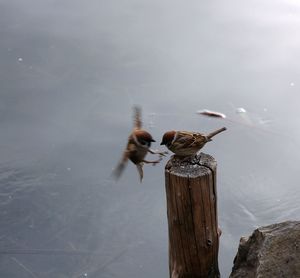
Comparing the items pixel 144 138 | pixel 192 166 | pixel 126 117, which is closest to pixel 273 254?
pixel 192 166

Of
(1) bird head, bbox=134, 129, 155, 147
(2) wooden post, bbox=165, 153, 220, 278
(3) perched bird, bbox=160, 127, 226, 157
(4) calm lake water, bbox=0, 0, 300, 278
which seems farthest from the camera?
(4) calm lake water, bbox=0, 0, 300, 278

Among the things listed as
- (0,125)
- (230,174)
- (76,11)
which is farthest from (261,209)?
(76,11)

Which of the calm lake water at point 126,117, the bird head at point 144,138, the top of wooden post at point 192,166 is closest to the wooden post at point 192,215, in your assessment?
the top of wooden post at point 192,166

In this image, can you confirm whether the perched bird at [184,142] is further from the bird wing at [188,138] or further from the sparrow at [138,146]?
the sparrow at [138,146]

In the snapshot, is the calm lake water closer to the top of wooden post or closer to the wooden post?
the wooden post

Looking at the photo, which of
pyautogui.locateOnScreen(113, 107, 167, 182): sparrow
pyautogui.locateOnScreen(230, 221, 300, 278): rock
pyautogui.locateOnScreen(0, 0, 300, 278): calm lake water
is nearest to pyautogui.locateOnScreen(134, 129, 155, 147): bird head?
pyautogui.locateOnScreen(113, 107, 167, 182): sparrow

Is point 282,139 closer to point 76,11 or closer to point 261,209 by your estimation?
point 261,209

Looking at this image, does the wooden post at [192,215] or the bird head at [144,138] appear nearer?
the wooden post at [192,215]
